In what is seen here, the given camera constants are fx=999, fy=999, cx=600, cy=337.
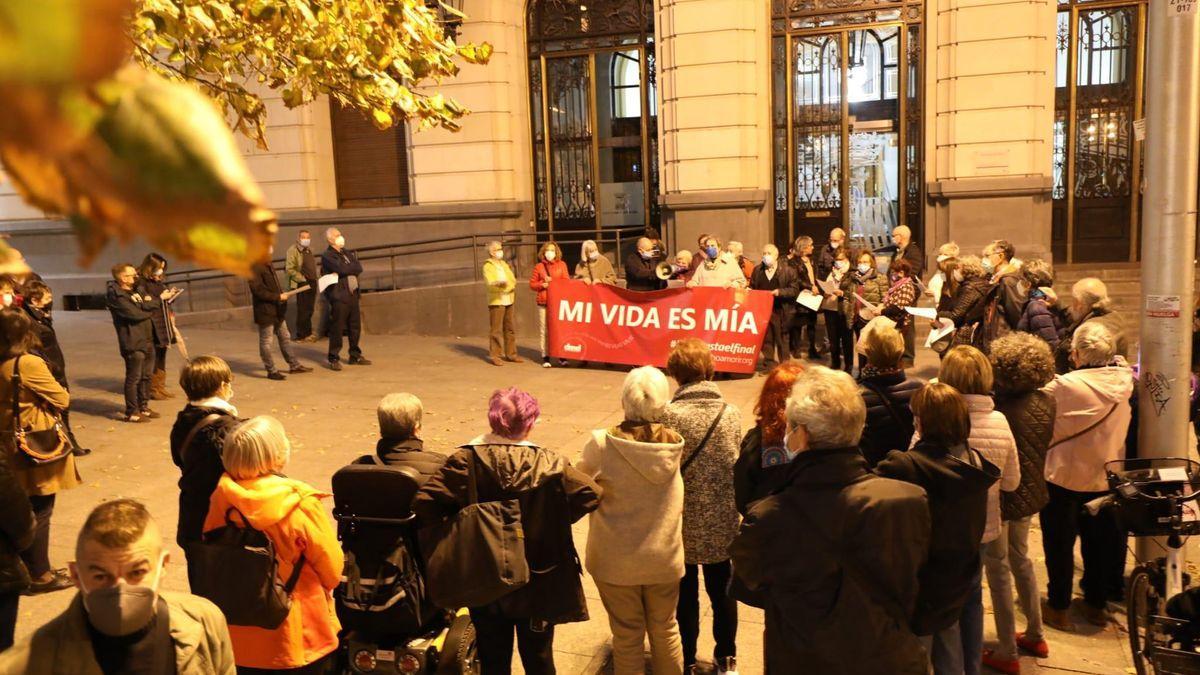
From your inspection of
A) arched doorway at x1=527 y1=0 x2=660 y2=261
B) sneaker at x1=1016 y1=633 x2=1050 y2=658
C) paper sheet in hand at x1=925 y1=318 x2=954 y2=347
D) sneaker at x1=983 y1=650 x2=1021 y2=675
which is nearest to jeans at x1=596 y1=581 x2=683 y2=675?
sneaker at x1=983 y1=650 x2=1021 y2=675

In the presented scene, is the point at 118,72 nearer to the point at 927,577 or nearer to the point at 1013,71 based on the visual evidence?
the point at 927,577

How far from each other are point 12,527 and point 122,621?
2112mm

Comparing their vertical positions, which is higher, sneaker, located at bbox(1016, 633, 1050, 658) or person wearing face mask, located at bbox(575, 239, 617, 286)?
person wearing face mask, located at bbox(575, 239, 617, 286)

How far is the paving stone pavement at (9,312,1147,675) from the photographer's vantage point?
5.91 meters

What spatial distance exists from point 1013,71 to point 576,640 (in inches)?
565

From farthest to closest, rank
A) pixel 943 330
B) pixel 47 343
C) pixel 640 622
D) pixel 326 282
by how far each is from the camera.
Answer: pixel 326 282 < pixel 943 330 < pixel 47 343 < pixel 640 622

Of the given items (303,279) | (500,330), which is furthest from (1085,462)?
(303,279)

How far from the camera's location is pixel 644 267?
49.8 ft

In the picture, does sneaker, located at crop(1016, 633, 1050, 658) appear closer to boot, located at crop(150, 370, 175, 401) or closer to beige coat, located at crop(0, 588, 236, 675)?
beige coat, located at crop(0, 588, 236, 675)

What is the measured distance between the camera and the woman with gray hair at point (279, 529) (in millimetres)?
4082

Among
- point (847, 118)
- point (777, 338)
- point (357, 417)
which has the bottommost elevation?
point (357, 417)

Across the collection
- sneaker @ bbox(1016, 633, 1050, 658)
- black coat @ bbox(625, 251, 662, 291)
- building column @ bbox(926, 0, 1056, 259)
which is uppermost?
building column @ bbox(926, 0, 1056, 259)

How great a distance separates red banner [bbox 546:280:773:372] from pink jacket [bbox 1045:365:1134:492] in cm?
754

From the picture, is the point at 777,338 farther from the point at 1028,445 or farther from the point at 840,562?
the point at 840,562
